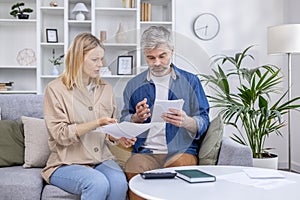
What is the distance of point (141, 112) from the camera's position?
1801 mm

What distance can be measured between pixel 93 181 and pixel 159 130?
15.8 inches

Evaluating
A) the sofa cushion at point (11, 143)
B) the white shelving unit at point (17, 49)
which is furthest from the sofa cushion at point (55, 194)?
the white shelving unit at point (17, 49)

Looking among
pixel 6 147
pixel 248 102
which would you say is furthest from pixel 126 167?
pixel 248 102

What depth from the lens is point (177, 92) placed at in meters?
1.84

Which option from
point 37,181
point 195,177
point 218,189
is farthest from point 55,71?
point 218,189

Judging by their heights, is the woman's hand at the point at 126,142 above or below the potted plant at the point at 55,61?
below

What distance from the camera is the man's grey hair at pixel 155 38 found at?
5.78 ft

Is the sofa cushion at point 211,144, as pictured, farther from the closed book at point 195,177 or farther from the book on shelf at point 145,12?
the book on shelf at point 145,12

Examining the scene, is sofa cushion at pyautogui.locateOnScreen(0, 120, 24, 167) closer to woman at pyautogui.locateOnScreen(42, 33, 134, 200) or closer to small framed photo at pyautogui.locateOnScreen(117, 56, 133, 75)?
woman at pyautogui.locateOnScreen(42, 33, 134, 200)

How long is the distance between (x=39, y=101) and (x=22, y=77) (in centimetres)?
181

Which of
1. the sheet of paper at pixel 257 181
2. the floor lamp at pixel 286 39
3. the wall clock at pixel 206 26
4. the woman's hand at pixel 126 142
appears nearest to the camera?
the sheet of paper at pixel 257 181

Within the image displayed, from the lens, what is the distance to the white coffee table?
1.50 metres

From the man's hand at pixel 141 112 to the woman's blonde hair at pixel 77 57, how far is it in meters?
0.34

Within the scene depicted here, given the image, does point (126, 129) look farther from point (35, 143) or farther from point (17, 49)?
point (17, 49)
